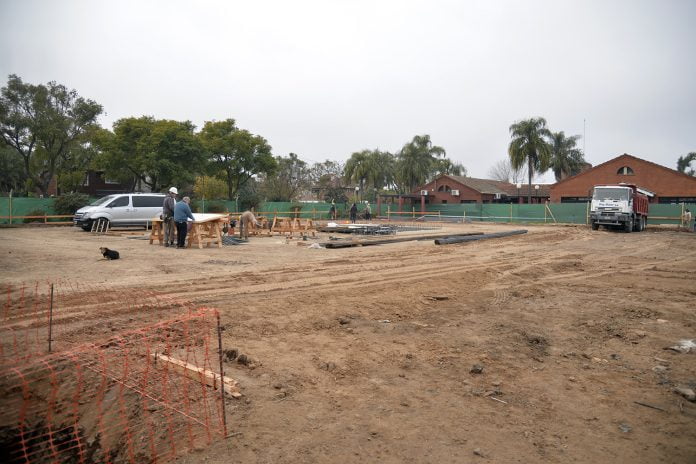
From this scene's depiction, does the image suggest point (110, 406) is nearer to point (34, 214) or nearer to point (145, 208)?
point (145, 208)

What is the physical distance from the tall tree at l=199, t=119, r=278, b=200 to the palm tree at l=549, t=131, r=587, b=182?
131 feet

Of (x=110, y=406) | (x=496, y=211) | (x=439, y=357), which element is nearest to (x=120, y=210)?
(x=110, y=406)

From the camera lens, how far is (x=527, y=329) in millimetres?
6469

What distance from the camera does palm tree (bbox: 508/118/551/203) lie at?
5372 centimetres

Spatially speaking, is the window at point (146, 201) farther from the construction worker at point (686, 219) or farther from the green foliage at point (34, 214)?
the construction worker at point (686, 219)

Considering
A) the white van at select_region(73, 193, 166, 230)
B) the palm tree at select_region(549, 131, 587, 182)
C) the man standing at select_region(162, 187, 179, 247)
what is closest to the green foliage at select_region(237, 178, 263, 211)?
the white van at select_region(73, 193, 166, 230)

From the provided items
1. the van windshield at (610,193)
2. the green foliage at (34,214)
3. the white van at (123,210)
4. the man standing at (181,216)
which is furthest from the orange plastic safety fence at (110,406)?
the van windshield at (610,193)

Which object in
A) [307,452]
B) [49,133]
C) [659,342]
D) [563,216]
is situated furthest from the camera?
[563,216]

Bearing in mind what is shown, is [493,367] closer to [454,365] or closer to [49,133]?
[454,365]

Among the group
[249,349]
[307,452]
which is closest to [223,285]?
[249,349]

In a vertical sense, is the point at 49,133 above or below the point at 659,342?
above

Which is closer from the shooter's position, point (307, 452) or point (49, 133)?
point (307, 452)

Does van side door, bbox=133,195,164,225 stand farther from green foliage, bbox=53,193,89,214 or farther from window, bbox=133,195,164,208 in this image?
green foliage, bbox=53,193,89,214

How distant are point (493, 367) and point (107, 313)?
5276mm
